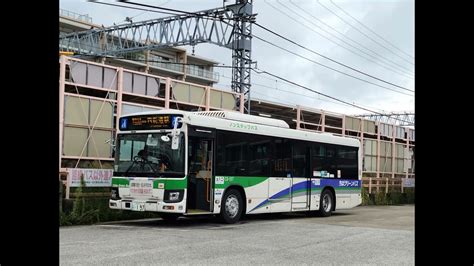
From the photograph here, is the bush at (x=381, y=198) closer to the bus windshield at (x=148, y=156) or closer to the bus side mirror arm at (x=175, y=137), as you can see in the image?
the bus windshield at (x=148, y=156)

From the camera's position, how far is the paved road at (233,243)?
8.58 meters

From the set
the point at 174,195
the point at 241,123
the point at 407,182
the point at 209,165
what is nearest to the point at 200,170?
the point at 209,165

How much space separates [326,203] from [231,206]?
18.1 ft

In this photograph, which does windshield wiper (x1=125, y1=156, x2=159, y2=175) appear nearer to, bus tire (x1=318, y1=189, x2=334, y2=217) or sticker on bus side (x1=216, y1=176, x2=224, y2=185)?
sticker on bus side (x1=216, y1=176, x2=224, y2=185)

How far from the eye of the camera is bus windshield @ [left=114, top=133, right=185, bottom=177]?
44.7 ft

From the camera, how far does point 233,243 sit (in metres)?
10.5

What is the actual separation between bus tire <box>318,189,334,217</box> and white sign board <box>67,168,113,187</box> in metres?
7.34

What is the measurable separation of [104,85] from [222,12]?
1124 centimetres

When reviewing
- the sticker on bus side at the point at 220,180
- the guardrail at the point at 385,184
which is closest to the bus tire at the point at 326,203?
the sticker on bus side at the point at 220,180

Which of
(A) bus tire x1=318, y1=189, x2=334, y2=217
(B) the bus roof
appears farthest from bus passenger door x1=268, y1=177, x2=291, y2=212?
(A) bus tire x1=318, y1=189, x2=334, y2=217

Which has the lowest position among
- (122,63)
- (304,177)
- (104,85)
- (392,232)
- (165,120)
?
(392,232)
